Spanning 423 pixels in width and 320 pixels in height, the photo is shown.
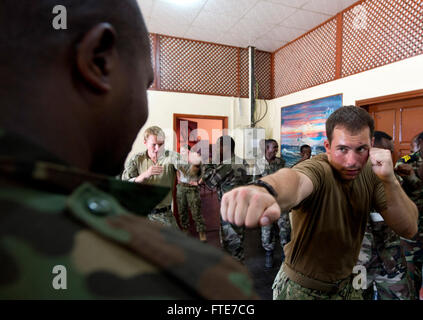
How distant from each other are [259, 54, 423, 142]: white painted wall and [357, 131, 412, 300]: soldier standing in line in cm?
195

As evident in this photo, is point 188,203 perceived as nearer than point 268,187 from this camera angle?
No

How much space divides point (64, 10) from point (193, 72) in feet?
14.3

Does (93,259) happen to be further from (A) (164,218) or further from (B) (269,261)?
(B) (269,261)

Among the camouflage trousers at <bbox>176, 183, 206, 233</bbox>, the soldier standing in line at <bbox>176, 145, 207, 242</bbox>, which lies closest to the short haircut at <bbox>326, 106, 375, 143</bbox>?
the soldier standing in line at <bbox>176, 145, 207, 242</bbox>

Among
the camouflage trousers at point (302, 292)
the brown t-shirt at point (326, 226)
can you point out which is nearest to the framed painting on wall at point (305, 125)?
the brown t-shirt at point (326, 226)

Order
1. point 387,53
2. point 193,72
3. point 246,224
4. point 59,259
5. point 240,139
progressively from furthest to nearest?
1. point 240,139
2. point 193,72
3. point 387,53
4. point 246,224
5. point 59,259

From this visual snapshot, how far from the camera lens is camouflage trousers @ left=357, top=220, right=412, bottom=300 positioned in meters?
1.52

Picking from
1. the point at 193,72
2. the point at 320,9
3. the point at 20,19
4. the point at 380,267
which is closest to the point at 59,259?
the point at 20,19

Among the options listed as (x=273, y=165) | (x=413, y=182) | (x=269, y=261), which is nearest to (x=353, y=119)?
(x=413, y=182)

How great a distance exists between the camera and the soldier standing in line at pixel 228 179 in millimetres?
2594

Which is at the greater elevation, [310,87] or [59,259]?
[310,87]

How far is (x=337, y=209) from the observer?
3.60 ft

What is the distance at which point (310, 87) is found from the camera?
4.00 metres
